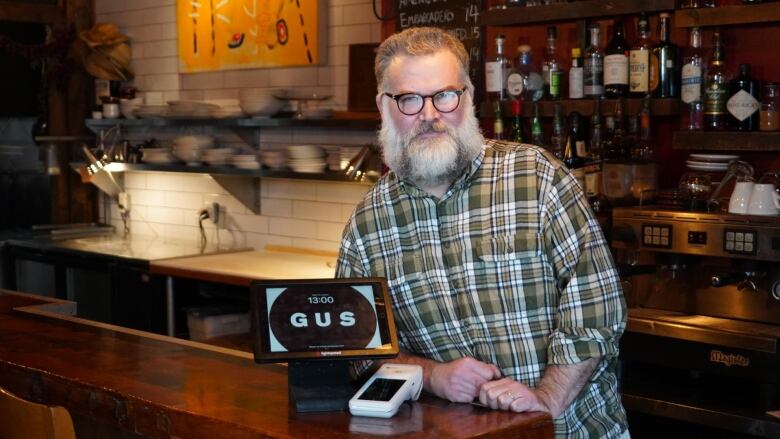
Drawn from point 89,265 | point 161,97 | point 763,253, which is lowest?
point 89,265

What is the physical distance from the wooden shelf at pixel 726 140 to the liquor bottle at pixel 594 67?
0.44 m

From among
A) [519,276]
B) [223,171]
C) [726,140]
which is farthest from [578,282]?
[223,171]

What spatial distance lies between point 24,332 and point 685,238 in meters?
2.14

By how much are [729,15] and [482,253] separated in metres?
1.59

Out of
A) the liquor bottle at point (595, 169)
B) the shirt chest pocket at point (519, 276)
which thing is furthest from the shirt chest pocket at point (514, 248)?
the liquor bottle at point (595, 169)

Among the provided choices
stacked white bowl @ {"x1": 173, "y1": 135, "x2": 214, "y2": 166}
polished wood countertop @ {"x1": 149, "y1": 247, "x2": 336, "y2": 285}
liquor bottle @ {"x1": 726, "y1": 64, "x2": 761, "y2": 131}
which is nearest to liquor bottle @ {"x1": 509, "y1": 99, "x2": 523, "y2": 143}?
liquor bottle @ {"x1": 726, "y1": 64, "x2": 761, "y2": 131}

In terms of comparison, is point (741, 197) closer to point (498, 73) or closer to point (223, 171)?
point (498, 73)

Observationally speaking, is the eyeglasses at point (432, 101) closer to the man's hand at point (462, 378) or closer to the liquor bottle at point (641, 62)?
the man's hand at point (462, 378)

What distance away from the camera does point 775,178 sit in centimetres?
369

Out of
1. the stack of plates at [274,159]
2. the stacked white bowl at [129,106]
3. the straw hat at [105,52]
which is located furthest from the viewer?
the straw hat at [105,52]

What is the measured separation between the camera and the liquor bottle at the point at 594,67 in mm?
4168

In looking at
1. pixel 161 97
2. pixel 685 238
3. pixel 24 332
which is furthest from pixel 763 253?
pixel 161 97

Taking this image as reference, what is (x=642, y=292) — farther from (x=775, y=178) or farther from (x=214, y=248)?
(x=214, y=248)

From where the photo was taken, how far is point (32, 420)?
2.32 meters
